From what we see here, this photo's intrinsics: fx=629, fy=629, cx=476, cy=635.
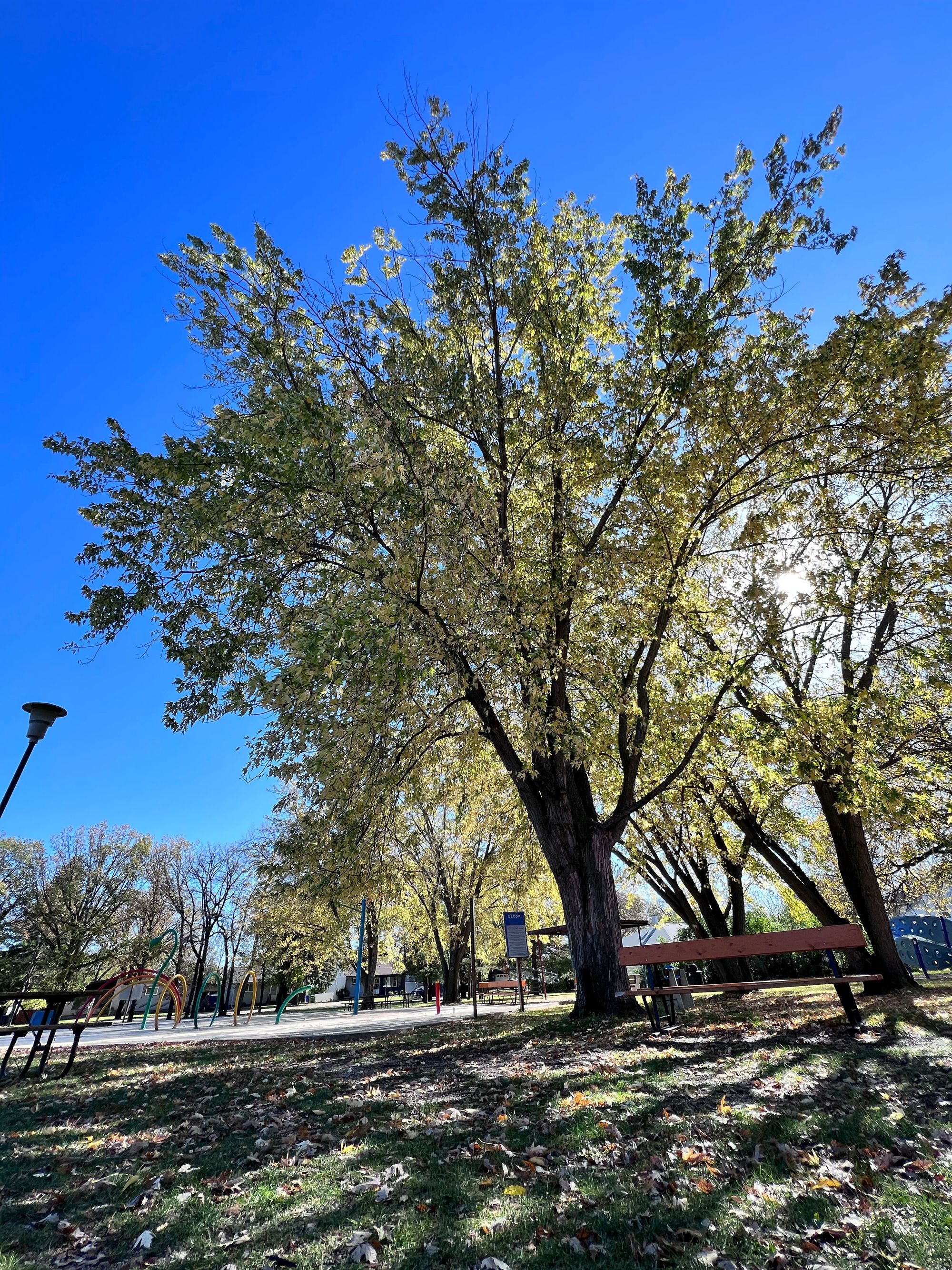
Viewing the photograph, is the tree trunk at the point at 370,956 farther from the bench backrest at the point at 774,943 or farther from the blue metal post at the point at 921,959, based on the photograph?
the bench backrest at the point at 774,943

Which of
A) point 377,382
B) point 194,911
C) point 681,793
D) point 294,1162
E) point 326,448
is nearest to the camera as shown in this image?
point 294,1162

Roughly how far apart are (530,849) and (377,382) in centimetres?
1229

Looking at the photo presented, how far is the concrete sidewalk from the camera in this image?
14.0 m

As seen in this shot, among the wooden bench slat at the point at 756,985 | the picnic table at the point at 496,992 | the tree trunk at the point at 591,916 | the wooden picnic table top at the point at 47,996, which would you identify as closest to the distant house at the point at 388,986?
the picnic table at the point at 496,992

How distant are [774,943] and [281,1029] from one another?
15.3m

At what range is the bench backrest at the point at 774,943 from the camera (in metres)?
7.54

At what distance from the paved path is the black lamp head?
7.16 metres

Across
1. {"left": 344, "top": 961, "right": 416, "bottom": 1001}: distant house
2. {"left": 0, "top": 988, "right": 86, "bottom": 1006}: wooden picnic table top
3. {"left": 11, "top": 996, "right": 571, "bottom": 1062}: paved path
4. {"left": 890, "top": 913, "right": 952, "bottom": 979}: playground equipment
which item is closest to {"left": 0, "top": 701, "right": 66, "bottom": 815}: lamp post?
{"left": 0, "top": 988, "right": 86, "bottom": 1006}: wooden picnic table top

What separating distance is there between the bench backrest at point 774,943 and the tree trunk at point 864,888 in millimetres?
5394

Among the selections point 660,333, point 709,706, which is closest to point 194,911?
point 709,706

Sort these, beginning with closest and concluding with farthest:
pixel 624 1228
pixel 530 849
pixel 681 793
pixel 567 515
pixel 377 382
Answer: pixel 624 1228 → pixel 377 382 → pixel 567 515 → pixel 681 793 → pixel 530 849

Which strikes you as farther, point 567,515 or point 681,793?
point 681,793

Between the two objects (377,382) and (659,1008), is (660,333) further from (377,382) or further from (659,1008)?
(659,1008)

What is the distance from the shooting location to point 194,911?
43.3m
